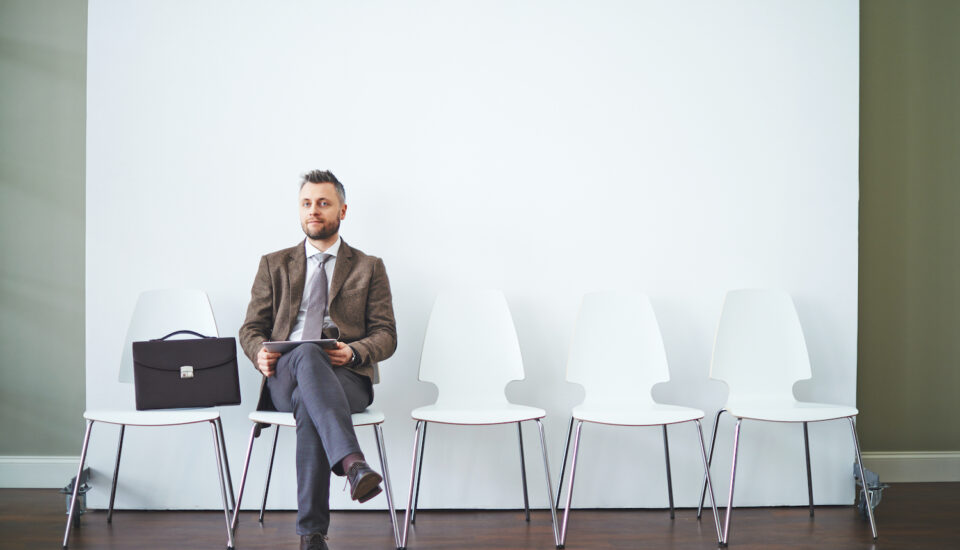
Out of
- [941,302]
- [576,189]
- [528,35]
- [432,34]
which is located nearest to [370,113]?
[432,34]

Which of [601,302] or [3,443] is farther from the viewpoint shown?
[3,443]

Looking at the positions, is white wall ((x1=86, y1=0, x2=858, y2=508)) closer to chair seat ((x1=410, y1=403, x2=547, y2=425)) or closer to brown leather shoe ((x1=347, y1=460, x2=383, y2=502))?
chair seat ((x1=410, y1=403, x2=547, y2=425))

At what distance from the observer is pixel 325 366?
2.14 metres

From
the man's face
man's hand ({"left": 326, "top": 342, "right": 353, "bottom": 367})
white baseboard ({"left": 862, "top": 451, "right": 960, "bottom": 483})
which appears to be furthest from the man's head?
white baseboard ({"left": 862, "top": 451, "right": 960, "bottom": 483})

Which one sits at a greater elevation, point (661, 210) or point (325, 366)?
point (661, 210)

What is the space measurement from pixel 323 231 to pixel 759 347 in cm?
186

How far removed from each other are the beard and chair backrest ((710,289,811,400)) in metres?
1.63

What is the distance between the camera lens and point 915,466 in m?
3.11

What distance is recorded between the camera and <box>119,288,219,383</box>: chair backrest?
8.52ft

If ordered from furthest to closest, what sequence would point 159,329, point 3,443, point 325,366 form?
point 3,443 → point 159,329 → point 325,366

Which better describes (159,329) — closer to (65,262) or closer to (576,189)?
(65,262)

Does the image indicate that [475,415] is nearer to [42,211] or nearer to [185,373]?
[185,373]

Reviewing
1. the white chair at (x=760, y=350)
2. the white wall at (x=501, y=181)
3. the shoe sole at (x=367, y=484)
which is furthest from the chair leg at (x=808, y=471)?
the shoe sole at (x=367, y=484)

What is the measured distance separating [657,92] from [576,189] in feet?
1.87
